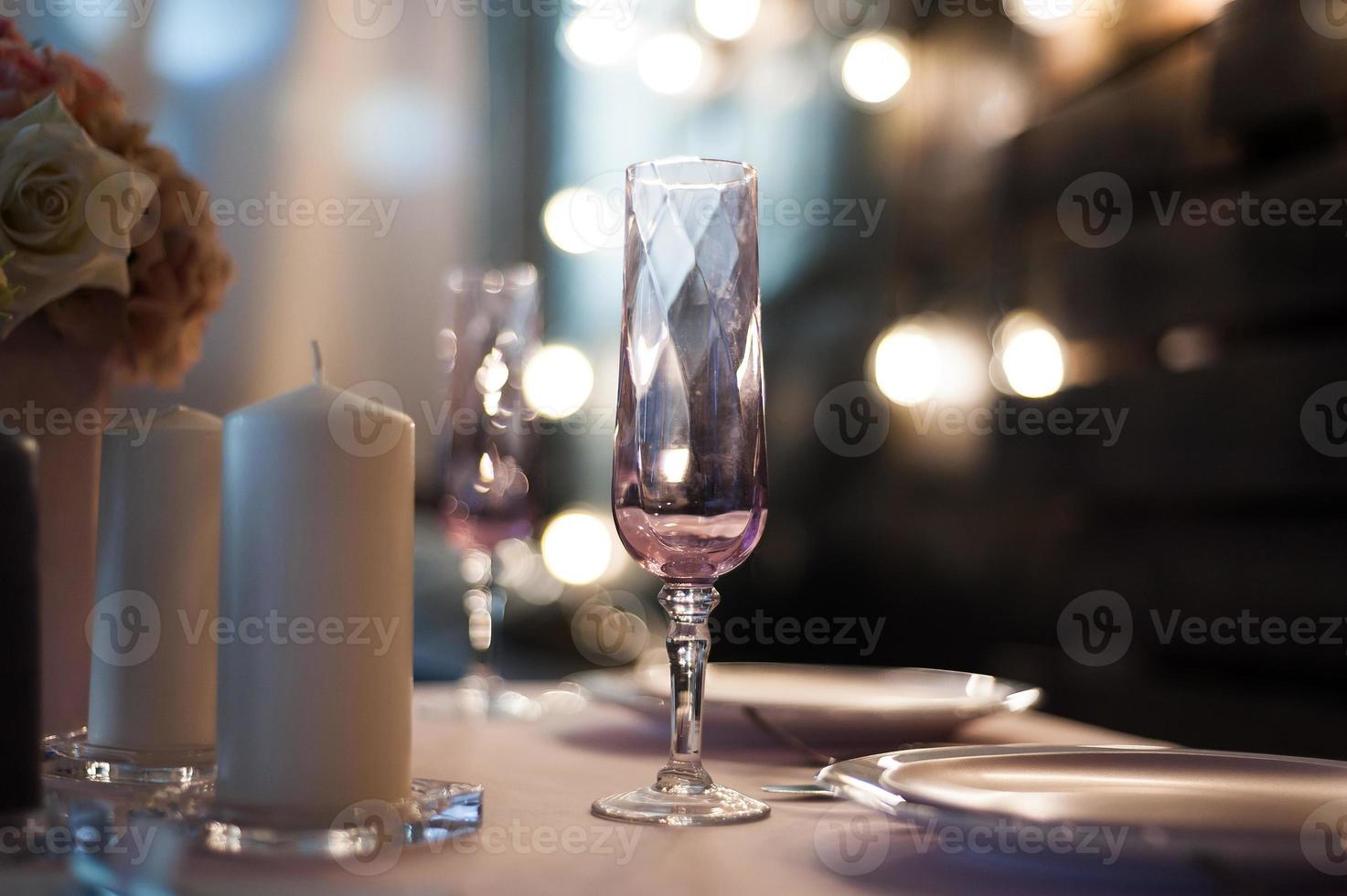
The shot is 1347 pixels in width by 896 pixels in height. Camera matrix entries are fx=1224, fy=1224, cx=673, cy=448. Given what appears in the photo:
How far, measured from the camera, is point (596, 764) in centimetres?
79

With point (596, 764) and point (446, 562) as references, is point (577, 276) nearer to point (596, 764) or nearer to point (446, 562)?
point (446, 562)

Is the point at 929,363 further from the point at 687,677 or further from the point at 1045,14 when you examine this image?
the point at 687,677

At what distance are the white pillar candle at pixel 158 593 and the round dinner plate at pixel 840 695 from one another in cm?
30

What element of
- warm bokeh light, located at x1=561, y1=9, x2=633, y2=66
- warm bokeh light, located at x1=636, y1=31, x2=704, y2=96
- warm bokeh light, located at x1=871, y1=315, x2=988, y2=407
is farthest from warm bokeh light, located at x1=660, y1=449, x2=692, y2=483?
warm bokeh light, located at x1=561, y1=9, x2=633, y2=66

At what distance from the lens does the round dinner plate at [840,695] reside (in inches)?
30.5

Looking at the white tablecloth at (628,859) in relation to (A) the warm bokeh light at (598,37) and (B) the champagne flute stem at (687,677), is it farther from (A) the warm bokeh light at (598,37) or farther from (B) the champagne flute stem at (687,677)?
(A) the warm bokeh light at (598,37)

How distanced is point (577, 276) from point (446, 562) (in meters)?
1.30

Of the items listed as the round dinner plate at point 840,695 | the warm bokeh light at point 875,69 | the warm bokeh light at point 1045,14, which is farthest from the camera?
the warm bokeh light at point 875,69

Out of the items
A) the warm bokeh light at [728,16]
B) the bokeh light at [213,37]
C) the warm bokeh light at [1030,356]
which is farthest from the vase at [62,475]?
the warm bokeh light at [728,16]

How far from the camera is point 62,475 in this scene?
0.78 metres

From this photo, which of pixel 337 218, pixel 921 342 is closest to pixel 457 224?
pixel 337 218

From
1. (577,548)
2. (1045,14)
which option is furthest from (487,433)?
(577,548)

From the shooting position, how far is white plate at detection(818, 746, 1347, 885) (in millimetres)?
410

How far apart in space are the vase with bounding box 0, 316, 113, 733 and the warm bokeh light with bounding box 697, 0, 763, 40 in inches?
125
